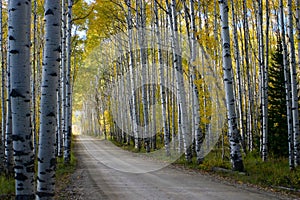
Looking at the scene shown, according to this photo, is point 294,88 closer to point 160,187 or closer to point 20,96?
point 160,187

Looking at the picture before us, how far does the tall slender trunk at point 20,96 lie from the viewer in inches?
183

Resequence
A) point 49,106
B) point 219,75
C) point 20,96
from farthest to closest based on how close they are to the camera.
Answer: point 219,75, point 49,106, point 20,96

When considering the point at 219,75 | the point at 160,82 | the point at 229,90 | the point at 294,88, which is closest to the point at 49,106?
the point at 229,90

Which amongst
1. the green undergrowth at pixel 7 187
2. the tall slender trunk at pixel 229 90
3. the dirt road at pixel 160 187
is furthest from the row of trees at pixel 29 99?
the tall slender trunk at pixel 229 90

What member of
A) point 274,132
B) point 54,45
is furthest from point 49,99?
point 274,132

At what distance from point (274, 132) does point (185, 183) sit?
8889 millimetres

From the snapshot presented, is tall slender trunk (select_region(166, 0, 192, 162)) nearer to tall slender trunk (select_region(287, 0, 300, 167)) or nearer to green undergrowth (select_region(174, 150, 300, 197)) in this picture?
green undergrowth (select_region(174, 150, 300, 197))

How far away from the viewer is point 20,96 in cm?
466

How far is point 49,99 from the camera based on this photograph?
205 inches

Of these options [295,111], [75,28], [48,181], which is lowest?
[48,181]

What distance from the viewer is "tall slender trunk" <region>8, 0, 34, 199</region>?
15.3 feet

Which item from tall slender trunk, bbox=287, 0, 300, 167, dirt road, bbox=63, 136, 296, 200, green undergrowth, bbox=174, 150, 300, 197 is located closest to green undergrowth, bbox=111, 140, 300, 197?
green undergrowth, bbox=174, 150, 300, 197

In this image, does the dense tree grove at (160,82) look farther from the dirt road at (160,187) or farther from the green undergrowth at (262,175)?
the dirt road at (160,187)

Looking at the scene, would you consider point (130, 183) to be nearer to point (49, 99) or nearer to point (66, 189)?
point (66, 189)
